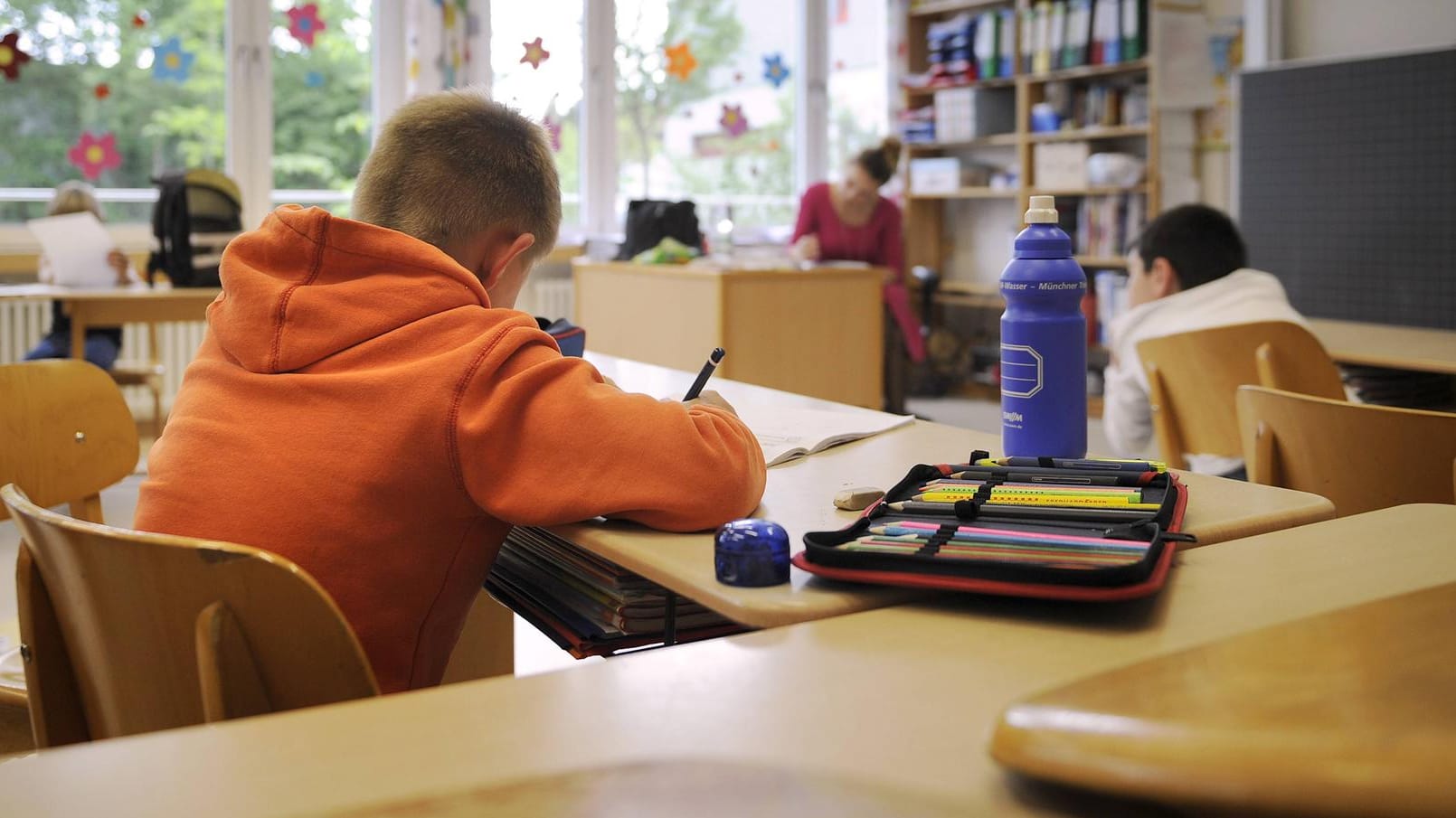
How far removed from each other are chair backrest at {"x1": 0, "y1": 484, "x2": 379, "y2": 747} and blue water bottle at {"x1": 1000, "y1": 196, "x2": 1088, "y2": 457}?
67cm

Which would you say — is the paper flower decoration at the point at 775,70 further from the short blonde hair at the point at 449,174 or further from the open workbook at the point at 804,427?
the short blonde hair at the point at 449,174

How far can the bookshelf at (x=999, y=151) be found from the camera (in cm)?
568

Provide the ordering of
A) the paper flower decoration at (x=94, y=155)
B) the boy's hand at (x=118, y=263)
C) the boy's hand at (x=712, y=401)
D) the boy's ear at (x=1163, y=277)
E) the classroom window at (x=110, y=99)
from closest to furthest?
the boy's hand at (x=712, y=401)
the boy's ear at (x=1163, y=277)
the boy's hand at (x=118, y=263)
the classroom window at (x=110, y=99)
the paper flower decoration at (x=94, y=155)

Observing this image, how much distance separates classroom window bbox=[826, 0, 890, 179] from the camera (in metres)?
7.14

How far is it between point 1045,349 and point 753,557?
0.48 metres

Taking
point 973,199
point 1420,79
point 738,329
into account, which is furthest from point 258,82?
point 1420,79

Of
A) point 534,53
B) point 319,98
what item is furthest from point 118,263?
point 534,53

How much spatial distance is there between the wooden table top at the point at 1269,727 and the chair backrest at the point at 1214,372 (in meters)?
1.74

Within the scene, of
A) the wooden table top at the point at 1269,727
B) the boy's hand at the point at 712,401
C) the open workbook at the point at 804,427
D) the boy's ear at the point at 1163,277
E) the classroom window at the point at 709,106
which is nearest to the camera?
the wooden table top at the point at 1269,727

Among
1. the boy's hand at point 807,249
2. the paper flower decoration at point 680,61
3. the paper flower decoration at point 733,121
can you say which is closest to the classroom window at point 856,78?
the paper flower decoration at point 733,121

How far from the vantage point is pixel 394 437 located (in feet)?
3.36

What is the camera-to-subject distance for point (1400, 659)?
23.7 inches

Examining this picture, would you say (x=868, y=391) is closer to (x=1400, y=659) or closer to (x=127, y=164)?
(x=127, y=164)

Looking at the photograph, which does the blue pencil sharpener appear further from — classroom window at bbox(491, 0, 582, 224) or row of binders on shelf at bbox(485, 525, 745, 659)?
classroom window at bbox(491, 0, 582, 224)
